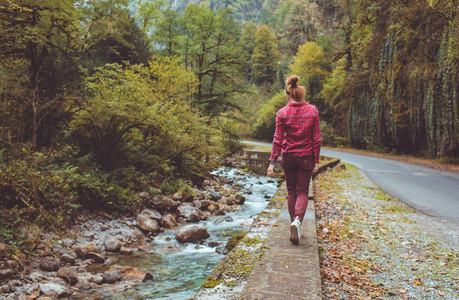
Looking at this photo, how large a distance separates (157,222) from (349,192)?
6020 millimetres

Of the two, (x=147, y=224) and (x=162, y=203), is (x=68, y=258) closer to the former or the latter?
(x=147, y=224)

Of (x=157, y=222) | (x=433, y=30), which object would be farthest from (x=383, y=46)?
(x=157, y=222)

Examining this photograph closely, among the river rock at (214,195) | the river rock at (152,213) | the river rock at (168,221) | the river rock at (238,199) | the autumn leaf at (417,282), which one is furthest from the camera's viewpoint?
the river rock at (214,195)

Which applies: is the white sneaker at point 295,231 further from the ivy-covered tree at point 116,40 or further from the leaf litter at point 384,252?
the ivy-covered tree at point 116,40

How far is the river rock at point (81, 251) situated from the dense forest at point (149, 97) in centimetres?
71

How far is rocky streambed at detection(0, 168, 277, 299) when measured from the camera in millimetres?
5152

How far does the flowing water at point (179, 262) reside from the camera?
5.32 metres

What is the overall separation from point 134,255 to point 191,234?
1648 millimetres

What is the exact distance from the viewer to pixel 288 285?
269 cm

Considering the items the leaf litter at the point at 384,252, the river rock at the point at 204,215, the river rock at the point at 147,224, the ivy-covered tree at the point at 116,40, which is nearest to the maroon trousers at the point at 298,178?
the leaf litter at the point at 384,252

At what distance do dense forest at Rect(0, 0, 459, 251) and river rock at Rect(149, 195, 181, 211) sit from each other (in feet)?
2.46

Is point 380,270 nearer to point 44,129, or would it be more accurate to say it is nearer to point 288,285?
point 288,285

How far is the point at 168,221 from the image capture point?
30.2ft

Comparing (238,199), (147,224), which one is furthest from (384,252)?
(238,199)
